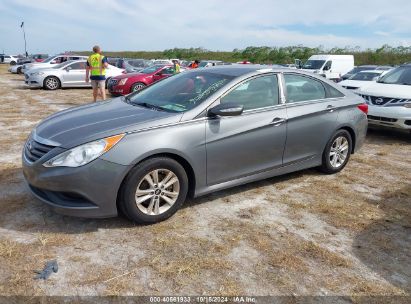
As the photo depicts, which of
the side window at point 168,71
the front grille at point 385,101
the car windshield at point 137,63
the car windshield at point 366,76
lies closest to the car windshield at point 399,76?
the front grille at point 385,101

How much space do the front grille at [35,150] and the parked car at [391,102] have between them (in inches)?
263

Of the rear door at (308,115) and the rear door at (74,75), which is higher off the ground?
the rear door at (74,75)

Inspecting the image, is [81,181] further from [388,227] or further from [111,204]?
[388,227]

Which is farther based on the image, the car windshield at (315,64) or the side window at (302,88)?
the car windshield at (315,64)

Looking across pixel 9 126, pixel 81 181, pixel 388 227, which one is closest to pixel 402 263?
pixel 388 227

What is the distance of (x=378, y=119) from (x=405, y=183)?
2.96 metres

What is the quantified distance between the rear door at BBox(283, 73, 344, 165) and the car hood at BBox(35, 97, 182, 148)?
1.63 metres

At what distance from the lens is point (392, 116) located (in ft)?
25.1

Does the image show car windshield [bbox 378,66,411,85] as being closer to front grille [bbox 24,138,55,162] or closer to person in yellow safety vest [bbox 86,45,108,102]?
person in yellow safety vest [bbox 86,45,108,102]

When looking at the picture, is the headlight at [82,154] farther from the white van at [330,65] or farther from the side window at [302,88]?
the white van at [330,65]

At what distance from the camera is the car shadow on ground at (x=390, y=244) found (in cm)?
318

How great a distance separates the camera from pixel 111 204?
3461 mm

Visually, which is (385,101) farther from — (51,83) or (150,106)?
(51,83)

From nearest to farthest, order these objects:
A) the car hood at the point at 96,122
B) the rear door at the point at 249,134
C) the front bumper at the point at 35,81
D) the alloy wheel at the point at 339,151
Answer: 1. the car hood at the point at 96,122
2. the rear door at the point at 249,134
3. the alloy wheel at the point at 339,151
4. the front bumper at the point at 35,81
